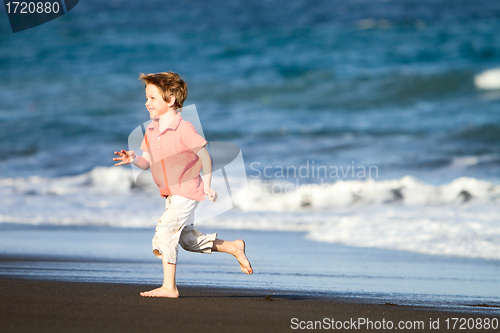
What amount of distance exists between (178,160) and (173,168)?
58 mm

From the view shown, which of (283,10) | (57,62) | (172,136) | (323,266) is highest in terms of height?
Result: (283,10)

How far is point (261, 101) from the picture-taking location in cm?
1485

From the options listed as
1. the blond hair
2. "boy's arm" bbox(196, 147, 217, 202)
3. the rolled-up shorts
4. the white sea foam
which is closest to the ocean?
the white sea foam

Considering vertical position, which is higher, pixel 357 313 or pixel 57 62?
pixel 57 62

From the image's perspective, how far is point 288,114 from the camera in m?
13.6

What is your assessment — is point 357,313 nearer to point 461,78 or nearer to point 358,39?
point 461,78

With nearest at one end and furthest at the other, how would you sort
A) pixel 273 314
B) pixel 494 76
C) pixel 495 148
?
pixel 273 314, pixel 495 148, pixel 494 76

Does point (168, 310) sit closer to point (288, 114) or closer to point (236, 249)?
point (236, 249)

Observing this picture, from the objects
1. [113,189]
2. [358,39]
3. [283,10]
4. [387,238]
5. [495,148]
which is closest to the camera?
[387,238]

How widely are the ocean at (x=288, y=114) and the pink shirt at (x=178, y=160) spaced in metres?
1.83

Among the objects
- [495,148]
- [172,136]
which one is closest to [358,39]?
[495,148]

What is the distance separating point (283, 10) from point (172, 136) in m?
18.6

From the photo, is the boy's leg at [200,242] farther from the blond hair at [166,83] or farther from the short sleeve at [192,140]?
the blond hair at [166,83]

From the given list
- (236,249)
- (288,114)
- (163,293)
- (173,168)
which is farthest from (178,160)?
(288,114)
